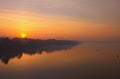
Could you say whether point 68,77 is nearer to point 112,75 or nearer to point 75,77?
point 75,77

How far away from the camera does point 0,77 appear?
2017 cm

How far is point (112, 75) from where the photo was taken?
20578 mm

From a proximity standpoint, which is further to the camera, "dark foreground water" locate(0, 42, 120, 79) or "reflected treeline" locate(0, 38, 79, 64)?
"reflected treeline" locate(0, 38, 79, 64)

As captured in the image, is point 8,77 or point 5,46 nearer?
point 8,77

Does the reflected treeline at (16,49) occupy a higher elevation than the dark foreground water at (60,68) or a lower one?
higher

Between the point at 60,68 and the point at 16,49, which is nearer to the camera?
the point at 60,68

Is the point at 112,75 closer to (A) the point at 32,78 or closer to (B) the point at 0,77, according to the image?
(A) the point at 32,78

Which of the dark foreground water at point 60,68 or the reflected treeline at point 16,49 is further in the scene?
the reflected treeline at point 16,49

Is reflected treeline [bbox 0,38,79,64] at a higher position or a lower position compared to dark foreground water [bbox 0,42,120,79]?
→ higher

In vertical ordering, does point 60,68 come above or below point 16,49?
below

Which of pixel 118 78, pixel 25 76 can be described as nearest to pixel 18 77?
pixel 25 76

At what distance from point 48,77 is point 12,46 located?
117ft

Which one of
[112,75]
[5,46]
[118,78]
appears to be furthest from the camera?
[5,46]

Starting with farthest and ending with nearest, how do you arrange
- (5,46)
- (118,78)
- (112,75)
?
(5,46) → (112,75) → (118,78)
